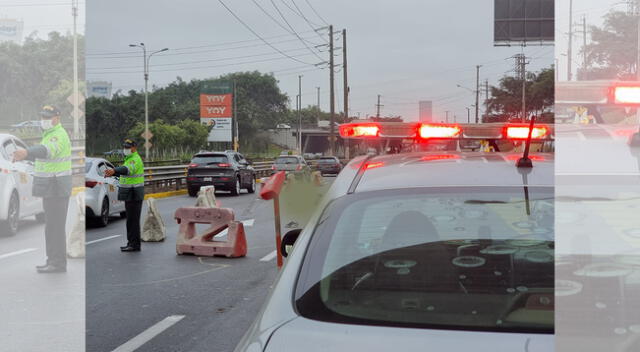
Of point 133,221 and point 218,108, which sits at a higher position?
point 218,108

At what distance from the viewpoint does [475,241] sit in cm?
227

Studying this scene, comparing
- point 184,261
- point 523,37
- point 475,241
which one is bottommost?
point 184,261

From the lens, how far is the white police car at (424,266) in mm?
1868

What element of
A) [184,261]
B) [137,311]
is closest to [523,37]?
[184,261]

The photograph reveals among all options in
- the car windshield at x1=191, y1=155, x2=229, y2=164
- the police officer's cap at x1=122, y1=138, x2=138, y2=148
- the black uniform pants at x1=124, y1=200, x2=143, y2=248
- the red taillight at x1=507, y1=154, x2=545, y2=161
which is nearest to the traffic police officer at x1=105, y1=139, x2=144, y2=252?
the black uniform pants at x1=124, y1=200, x2=143, y2=248

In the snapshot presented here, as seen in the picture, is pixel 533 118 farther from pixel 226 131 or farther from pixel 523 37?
pixel 226 131

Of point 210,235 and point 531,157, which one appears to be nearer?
point 531,157

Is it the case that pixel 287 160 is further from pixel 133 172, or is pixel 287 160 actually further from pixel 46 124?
pixel 46 124

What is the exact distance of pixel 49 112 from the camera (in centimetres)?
705

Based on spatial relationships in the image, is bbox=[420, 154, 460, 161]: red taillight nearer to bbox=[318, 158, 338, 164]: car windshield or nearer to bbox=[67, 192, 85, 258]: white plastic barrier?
bbox=[67, 192, 85, 258]: white plastic barrier

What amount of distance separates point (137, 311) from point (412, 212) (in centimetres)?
463

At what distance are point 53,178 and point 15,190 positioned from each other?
2.82 m

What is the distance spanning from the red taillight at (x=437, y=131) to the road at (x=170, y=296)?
2.56 metres

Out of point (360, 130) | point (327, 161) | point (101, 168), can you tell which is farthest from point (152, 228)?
point (327, 161)
